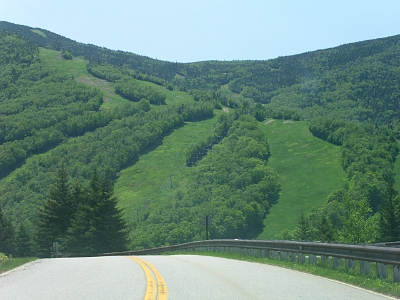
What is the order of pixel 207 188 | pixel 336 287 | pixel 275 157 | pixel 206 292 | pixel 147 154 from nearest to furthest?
pixel 206 292 < pixel 336 287 < pixel 207 188 < pixel 275 157 < pixel 147 154

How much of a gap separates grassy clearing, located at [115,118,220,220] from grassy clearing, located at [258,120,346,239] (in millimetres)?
30327

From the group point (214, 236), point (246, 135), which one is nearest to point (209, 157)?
point (246, 135)

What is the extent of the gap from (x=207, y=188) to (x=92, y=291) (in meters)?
147

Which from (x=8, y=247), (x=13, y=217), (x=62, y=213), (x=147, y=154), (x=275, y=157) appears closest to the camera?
(x=62, y=213)

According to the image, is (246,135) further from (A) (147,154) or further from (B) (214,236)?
(B) (214,236)

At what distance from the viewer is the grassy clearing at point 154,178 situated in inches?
5723

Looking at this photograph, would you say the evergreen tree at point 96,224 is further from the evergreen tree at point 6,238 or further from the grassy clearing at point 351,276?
the grassy clearing at point 351,276

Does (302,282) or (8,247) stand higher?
(302,282)

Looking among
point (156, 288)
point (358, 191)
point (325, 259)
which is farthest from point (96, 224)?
point (358, 191)

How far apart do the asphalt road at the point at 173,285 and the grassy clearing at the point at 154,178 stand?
11694 cm

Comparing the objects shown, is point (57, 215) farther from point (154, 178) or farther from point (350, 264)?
point (154, 178)

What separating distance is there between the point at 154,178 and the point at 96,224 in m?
Result: 111

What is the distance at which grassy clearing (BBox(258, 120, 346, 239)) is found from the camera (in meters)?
132

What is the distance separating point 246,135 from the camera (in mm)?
189250
